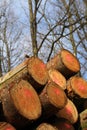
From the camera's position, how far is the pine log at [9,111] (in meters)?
4.28

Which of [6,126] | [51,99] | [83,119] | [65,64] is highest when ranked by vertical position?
[65,64]

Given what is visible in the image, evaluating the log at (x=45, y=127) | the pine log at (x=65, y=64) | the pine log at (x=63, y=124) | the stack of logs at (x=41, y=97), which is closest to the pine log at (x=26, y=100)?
the stack of logs at (x=41, y=97)

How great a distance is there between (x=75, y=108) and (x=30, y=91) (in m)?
1.14

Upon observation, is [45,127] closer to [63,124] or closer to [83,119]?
[63,124]

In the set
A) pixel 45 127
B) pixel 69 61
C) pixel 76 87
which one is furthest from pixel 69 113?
pixel 69 61

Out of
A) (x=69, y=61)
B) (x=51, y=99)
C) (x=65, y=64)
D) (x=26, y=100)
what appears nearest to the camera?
(x=26, y=100)

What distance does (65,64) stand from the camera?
18.6 feet

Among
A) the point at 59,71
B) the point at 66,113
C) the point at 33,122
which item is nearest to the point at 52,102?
the point at 33,122

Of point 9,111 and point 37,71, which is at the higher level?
point 37,71

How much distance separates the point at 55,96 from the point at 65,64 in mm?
1128

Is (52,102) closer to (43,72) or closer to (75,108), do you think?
(43,72)

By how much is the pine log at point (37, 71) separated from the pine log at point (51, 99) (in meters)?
0.15

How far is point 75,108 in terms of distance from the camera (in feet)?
17.6

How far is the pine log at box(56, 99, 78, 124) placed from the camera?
5.18m
